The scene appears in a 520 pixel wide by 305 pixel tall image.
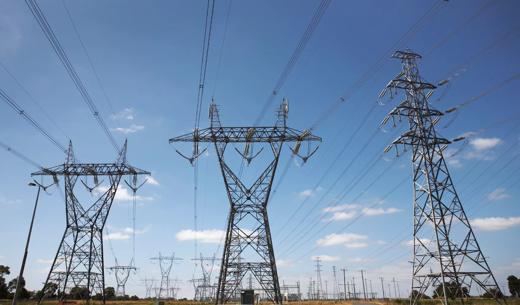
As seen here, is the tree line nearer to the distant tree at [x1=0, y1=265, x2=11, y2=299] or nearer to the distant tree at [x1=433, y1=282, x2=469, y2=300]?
the distant tree at [x1=0, y1=265, x2=11, y2=299]

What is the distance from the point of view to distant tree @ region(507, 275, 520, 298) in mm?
123062

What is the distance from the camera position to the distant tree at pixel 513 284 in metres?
123

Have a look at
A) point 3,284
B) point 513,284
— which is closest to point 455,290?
point 3,284

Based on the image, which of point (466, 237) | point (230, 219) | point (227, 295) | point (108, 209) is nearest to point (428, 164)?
point (466, 237)

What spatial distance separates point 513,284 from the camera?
412ft

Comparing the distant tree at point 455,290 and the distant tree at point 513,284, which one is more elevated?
the distant tree at point 513,284

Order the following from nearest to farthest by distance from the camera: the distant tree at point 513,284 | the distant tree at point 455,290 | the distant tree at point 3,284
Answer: the distant tree at point 455,290 → the distant tree at point 3,284 → the distant tree at point 513,284

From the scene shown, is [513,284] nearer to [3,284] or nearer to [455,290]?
[455,290]

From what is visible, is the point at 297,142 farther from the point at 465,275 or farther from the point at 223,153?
the point at 465,275

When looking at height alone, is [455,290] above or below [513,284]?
below

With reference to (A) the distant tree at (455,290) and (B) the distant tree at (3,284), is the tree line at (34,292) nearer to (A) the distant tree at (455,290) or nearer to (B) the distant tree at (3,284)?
(B) the distant tree at (3,284)

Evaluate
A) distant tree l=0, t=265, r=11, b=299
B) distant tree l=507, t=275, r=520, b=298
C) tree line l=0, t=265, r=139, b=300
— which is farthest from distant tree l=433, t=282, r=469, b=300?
distant tree l=507, t=275, r=520, b=298

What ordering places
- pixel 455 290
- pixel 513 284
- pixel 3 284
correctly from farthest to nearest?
pixel 513 284, pixel 3 284, pixel 455 290

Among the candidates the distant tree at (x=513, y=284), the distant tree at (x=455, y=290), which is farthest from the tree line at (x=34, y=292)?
the distant tree at (x=513, y=284)
